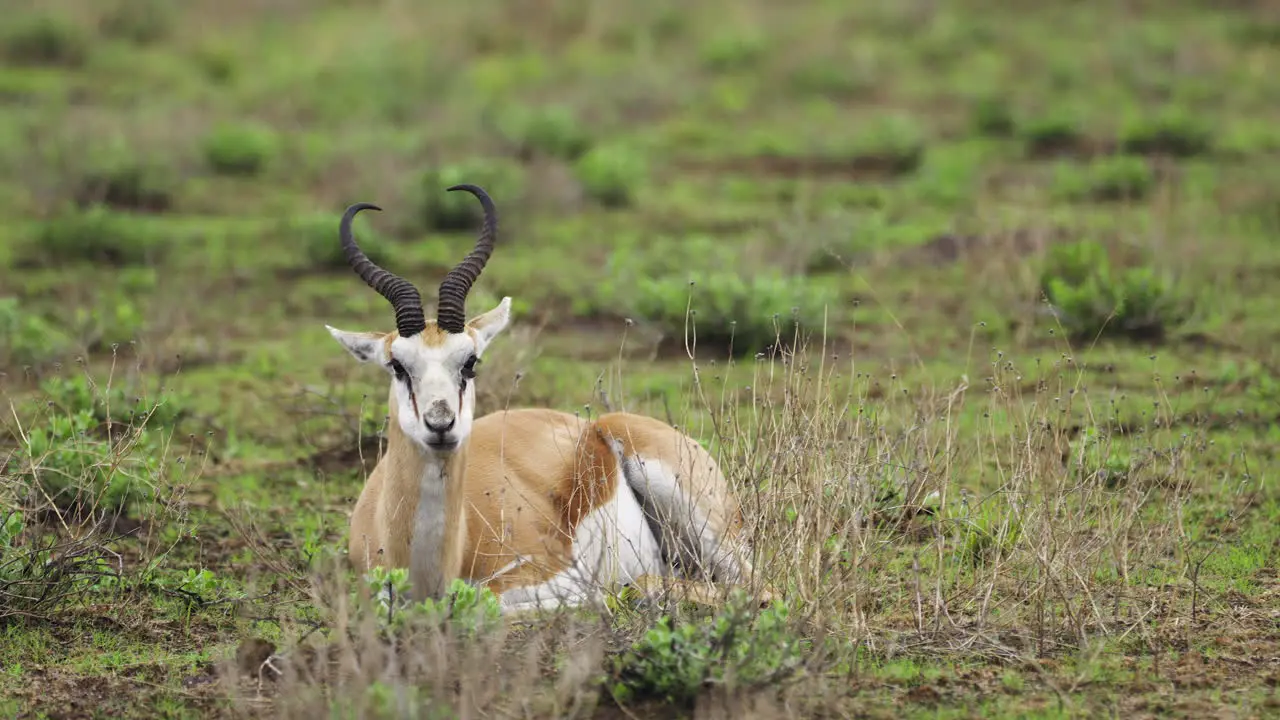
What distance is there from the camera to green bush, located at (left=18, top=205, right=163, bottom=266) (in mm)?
12461

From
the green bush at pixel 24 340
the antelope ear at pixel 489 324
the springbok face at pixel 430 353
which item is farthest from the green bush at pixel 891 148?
the springbok face at pixel 430 353

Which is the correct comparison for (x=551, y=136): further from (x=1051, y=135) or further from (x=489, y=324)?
(x=489, y=324)

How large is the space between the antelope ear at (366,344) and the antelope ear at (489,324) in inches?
13.7

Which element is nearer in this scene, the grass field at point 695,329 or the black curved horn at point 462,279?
the grass field at point 695,329

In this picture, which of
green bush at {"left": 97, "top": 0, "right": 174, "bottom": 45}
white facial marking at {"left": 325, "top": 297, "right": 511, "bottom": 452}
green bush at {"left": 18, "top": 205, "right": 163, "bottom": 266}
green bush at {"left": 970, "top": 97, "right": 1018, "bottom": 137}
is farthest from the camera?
green bush at {"left": 97, "top": 0, "right": 174, "bottom": 45}

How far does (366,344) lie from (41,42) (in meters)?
14.7

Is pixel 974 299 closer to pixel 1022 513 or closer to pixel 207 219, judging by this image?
pixel 1022 513

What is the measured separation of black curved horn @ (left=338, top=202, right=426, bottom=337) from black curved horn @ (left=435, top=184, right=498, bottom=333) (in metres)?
0.09

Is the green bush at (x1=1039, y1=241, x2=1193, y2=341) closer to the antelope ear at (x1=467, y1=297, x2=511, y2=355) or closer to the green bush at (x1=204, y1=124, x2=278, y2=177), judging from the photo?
the antelope ear at (x1=467, y1=297, x2=511, y2=355)

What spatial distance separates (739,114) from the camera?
59.1 feet

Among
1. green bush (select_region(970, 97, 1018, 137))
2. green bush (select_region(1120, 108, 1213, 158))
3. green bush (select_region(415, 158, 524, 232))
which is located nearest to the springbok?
green bush (select_region(415, 158, 524, 232))

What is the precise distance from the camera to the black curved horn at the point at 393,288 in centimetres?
599

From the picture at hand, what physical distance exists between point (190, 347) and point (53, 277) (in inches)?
85.6

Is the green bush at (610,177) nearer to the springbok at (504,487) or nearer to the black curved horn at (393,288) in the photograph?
the springbok at (504,487)
